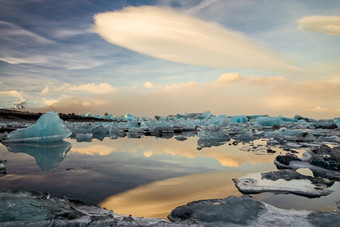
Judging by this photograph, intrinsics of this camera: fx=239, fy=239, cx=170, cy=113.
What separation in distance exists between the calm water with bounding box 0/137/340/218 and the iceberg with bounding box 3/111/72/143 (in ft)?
6.10

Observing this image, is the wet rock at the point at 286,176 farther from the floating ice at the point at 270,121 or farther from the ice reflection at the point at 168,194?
the floating ice at the point at 270,121

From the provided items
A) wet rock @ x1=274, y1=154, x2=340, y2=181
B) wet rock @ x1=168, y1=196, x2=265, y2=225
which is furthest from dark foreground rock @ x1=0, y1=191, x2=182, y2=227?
wet rock @ x1=274, y1=154, x2=340, y2=181

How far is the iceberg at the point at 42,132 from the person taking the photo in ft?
19.1

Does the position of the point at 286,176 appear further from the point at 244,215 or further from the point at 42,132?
the point at 42,132

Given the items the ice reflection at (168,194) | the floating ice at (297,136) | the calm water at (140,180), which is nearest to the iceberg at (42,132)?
the calm water at (140,180)

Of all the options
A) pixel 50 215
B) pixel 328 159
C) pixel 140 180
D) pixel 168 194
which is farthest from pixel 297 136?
pixel 50 215

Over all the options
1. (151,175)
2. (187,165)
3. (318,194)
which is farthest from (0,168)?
(318,194)

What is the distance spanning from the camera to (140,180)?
2713 mm

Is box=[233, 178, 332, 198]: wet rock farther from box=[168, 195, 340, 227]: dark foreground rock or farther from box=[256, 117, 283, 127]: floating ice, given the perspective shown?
box=[256, 117, 283, 127]: floating ice

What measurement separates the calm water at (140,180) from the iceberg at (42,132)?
186 cm

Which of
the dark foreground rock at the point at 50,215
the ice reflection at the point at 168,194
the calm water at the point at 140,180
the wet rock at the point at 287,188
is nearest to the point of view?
the dark foreground rock at the point at 50,215

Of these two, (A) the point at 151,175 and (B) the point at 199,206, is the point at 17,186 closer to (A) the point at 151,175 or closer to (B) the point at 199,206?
(A) the point at 151,175

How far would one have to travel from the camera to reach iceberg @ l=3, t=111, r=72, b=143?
5.83m

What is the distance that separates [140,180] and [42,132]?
4.24 meters
